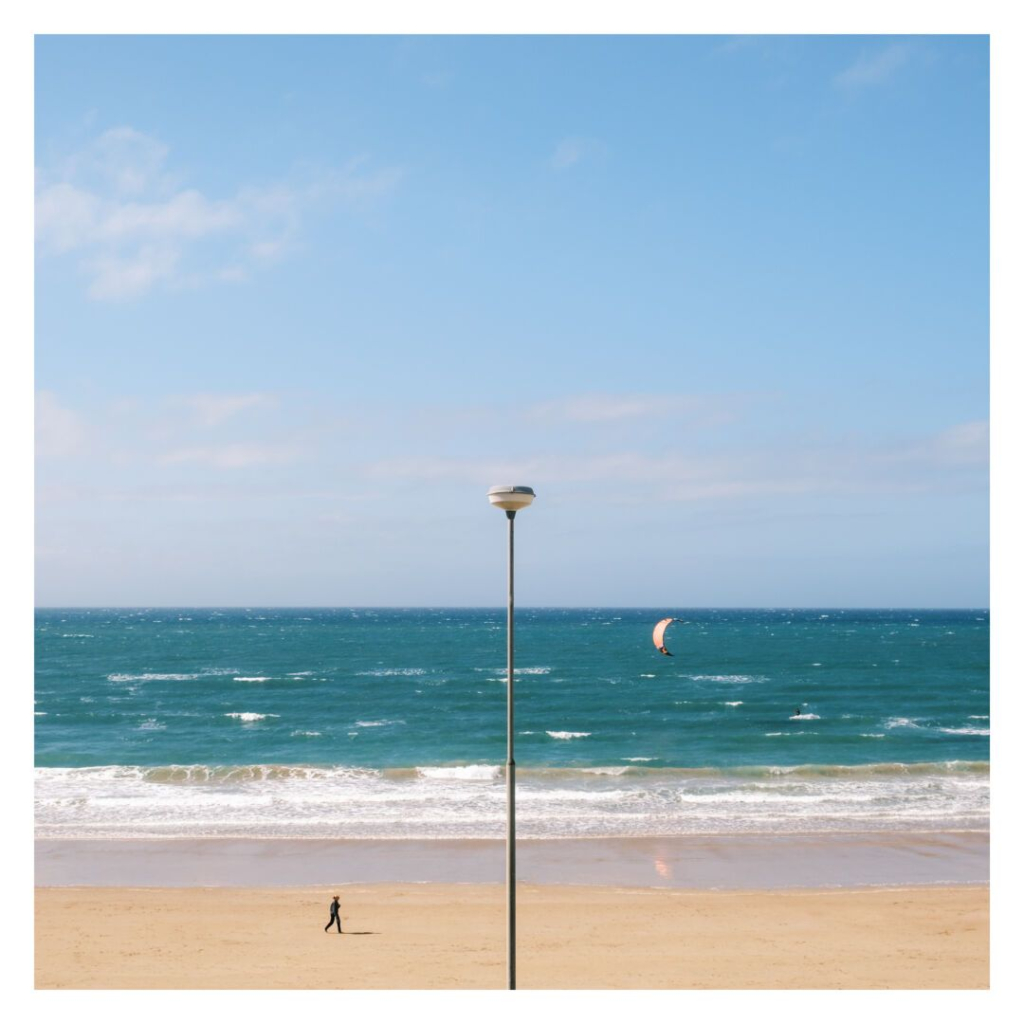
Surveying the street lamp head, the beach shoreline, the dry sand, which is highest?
the street lamp head

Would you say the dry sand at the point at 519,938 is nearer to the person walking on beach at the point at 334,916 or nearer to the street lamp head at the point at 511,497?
the person walking on beach at the point at 334,916

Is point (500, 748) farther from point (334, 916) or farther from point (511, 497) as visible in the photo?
point (511, 497)

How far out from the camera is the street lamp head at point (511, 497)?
9.05 m

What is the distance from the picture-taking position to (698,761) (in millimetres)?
33406

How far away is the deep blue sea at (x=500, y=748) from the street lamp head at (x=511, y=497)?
16.6 metres

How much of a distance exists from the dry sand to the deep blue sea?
5.45m

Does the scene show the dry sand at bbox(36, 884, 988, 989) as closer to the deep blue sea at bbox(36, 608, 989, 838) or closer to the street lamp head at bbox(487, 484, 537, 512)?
the deep blue sea at bbox(36, 608, 989, 838)

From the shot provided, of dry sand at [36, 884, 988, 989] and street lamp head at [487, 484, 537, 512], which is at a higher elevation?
street lamp head at [487, 484, 537, 512]

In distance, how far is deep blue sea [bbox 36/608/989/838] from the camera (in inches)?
1009

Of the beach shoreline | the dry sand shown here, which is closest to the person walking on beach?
the dry sand

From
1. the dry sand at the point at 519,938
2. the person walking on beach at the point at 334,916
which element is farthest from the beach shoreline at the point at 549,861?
the person walking on beach at the point at 334,916

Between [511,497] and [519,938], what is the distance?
9.79m
